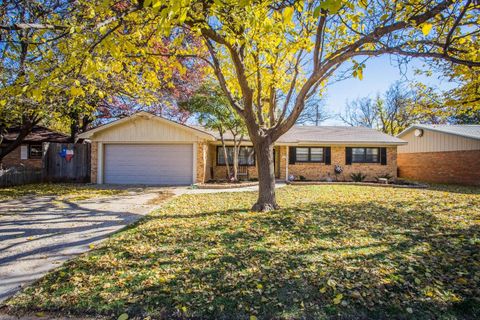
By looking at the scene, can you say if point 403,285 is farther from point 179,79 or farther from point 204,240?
point 179,79

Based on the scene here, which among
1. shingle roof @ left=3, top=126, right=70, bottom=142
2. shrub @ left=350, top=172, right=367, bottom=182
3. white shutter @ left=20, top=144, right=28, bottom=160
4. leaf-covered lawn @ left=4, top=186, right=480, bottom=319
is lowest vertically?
leaf-covered lawn @ left=4, top=186, right=480, bottom=319

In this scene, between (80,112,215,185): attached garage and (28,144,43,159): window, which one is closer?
(80,112,215,185): attached garage

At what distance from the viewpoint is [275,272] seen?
332 cm

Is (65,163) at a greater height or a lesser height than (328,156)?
lesser

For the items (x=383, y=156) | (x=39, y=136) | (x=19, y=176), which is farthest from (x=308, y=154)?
(x=39, y=136)

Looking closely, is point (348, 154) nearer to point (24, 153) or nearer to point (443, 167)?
point (443, 167)

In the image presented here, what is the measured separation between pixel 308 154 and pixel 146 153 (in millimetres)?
10214

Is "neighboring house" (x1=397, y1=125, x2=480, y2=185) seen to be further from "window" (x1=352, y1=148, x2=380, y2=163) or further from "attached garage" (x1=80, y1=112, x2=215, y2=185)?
"attached garage" (x1=80, y1=112, x2=215, y2=185)

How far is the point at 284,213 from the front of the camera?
6.54m

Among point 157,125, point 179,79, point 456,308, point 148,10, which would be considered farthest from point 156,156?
point 456,308

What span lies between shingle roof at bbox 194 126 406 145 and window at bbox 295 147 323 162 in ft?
2.54

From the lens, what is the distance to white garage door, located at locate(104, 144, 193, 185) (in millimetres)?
13945

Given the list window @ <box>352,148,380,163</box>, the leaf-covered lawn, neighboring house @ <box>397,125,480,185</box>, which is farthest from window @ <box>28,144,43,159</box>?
neighboring house @ <box>397,125,480,185</box>

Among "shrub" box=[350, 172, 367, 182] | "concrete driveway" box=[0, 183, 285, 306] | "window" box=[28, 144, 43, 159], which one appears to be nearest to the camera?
"concrete driveway" box=[0, 183, 285, 306]
